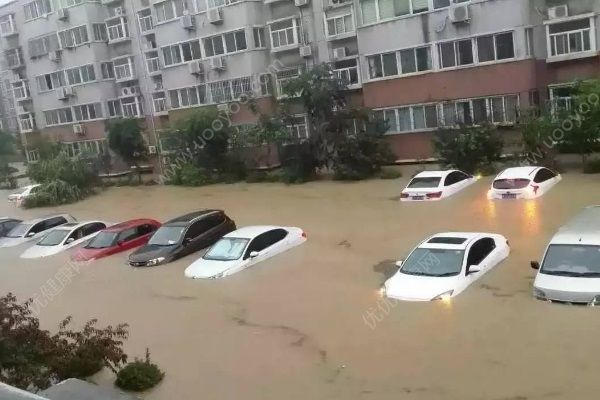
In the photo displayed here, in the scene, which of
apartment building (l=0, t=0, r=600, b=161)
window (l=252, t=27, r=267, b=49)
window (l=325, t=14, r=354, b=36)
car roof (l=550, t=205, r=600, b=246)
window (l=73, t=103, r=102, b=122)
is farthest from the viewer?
window (l=73, t=103, r=102, b=122)

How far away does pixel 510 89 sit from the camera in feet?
85.1

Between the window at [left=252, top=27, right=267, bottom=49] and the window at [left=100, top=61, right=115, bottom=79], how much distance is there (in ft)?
41.7

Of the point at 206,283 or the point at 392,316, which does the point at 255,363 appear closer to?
the point at 392,316

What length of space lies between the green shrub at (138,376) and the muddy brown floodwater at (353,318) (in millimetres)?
185

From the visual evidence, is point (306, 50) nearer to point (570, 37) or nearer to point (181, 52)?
point (181, 52)

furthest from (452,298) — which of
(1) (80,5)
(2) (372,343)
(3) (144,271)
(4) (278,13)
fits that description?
(1) (80,5)

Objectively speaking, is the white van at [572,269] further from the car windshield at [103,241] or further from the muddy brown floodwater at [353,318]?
the car windshield at [103,241]

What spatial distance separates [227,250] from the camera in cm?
1762

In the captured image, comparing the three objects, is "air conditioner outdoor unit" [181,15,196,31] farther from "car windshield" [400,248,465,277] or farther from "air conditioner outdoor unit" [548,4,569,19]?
"car windshield" [400,248,465,277]

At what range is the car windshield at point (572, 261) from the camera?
39.9 ft

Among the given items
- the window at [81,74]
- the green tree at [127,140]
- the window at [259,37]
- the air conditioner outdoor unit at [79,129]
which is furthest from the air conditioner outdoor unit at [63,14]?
the window at [259,37]

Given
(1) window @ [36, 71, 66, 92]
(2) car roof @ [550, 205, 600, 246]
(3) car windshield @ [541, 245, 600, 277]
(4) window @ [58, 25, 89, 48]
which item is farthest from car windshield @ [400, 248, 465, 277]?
(1) window @ [36, 71, 66, 92]

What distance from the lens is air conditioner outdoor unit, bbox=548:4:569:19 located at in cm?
2520

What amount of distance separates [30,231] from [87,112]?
19.3m
